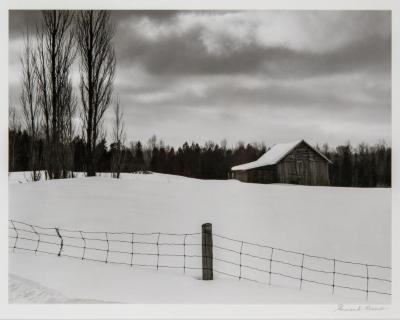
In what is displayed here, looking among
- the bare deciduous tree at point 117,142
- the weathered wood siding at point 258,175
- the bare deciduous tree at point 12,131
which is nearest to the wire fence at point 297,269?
the weathered wood siding at point 258,175

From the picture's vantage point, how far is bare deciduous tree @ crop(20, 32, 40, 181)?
378cm

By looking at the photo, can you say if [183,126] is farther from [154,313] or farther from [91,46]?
[154,313]

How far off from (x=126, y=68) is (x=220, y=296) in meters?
2.10

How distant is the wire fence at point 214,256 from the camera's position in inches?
142

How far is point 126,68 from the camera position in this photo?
3.75 metres

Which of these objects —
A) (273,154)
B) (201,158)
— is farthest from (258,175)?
(201,158)

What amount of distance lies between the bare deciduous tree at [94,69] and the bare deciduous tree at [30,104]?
16.7 inches

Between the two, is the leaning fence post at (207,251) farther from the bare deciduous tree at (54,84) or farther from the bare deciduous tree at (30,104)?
the bare deciduous tree at (30,104)

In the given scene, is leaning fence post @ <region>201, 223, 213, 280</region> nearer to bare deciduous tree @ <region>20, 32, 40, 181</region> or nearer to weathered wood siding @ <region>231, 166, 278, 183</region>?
weathered wood siding @ <region>231, 166, 278, 183</region>
